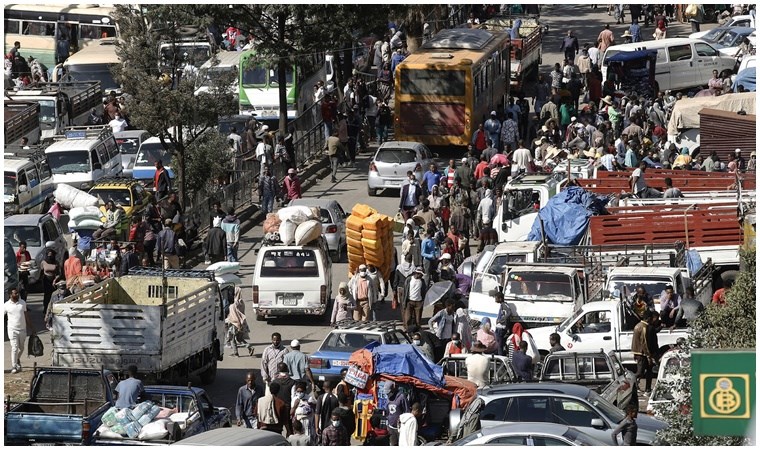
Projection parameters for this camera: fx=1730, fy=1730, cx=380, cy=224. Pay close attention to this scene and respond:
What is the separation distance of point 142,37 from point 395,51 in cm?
1648

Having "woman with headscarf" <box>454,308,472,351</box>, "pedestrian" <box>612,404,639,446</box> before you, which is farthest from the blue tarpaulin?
"woman with headscarf" <box>454,308,472,351</box>

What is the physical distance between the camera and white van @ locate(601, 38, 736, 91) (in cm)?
4809

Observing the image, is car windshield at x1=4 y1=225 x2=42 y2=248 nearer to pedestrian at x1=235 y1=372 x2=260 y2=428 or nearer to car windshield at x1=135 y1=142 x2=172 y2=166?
car windshield at x1=135 y1=142 x2=172 y2=166

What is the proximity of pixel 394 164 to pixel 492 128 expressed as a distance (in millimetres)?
3617

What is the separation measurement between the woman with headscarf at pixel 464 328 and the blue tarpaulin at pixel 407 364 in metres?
3.66

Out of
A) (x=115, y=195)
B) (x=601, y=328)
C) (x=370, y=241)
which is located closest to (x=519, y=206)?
(x=370, y=241)

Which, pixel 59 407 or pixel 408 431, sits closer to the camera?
pixel 408 431

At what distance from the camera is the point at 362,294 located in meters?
28.8

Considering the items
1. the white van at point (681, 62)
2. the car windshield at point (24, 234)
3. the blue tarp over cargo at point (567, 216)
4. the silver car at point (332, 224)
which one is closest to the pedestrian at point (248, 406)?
the blue tarp over cargo at point (567, 216)

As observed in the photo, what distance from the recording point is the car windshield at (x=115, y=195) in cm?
3694

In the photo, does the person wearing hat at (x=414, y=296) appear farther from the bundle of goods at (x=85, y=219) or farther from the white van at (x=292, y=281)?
the bundle of goods at (x=85, y=219)

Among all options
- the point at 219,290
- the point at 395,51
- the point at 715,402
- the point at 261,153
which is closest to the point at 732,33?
the point at 395,51

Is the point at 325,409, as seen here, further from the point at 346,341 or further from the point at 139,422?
the point at 346,341

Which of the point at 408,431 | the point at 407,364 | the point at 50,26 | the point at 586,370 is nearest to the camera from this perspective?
the point at 408,431
